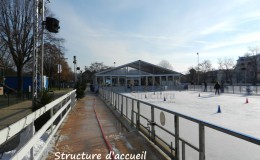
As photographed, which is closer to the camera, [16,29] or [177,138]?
[177,138]

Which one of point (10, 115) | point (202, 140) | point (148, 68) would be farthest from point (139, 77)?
point (202, 140)

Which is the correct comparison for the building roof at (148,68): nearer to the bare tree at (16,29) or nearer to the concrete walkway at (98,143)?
the bare tree at (16,29)

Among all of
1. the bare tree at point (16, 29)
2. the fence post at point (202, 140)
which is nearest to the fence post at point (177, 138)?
the fence post at point (202, 140)

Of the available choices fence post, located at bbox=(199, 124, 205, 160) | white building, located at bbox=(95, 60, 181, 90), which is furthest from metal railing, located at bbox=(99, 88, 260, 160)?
white building, located at bbox=(95, 60, 181, 90)

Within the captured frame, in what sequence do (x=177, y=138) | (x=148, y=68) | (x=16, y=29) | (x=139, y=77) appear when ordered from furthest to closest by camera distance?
(x=148, y=68)
(x=139, y=77)
(x=16, y=29)
(x=177, y=138)

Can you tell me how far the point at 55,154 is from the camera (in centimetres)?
624

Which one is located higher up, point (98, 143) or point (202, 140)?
point (202, 140)

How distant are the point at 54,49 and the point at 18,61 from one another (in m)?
6.24

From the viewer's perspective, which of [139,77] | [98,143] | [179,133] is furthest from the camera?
[139,77]

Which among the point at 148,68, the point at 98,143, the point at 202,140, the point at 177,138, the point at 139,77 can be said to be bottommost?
the point at 98,143

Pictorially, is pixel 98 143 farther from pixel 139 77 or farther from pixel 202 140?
pixel 139 77

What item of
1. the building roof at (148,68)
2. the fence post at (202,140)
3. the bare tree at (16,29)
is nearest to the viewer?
the fence post at (202,140)

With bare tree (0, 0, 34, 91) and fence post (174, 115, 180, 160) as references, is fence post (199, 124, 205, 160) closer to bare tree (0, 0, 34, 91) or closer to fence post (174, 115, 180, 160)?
fence post (174, 115, 180, 160)

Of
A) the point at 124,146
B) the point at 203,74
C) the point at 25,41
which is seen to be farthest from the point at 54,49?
the point at 203,74
